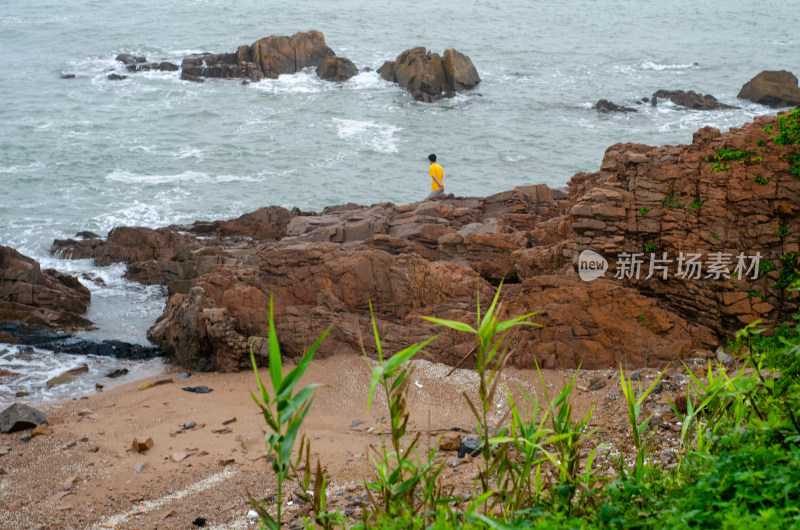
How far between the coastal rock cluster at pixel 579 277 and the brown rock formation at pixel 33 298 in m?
2.17

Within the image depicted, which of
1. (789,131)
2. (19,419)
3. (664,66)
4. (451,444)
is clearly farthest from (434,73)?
(451,444)

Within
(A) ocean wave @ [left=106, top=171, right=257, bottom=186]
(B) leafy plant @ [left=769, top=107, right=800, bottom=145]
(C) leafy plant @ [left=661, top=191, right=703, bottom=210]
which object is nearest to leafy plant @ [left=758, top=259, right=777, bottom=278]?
(C) leafy plant @ [left=661, top=191, right=703, bottom=210]

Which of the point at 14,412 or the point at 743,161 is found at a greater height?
the point at 743,161

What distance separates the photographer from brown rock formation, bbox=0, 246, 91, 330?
45.7 ft

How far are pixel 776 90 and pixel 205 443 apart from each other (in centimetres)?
2925

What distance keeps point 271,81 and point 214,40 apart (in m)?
7.72

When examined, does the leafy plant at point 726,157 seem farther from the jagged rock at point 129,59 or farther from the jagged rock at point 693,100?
the jagged rock at point 129,59

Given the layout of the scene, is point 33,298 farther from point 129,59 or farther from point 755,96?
point 755,96

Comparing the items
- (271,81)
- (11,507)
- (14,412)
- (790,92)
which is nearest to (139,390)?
(14,412)

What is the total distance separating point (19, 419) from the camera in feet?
30.5

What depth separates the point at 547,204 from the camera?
14.9 meters

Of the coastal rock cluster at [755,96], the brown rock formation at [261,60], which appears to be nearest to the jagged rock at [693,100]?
the coastal rock cluster at [755,96]

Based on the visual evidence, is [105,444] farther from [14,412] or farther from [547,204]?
[547,204]

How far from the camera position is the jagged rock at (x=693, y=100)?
3027 centimetres
